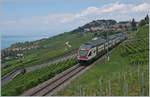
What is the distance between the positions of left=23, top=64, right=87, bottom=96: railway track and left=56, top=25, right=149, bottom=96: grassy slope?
784 millimetres

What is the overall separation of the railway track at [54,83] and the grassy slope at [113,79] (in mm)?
784

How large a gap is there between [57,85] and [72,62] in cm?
904

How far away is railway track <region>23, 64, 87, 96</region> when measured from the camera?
56.8 ft

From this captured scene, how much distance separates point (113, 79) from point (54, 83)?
3.56 m

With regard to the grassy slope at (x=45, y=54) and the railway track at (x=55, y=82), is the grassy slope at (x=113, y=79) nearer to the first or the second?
the railway track at (x=55, y=82)

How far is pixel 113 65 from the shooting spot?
1019 inches

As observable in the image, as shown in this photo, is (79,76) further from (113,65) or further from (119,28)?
(119,28)

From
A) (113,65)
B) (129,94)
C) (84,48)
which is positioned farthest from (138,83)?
(84,48)

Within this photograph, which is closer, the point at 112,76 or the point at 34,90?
the point at 34,90

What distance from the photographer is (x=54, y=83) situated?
1991 centimetres

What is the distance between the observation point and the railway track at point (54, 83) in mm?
17312

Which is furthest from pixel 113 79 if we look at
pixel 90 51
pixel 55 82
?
pixel 90 51

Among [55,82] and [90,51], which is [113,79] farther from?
[90,51]

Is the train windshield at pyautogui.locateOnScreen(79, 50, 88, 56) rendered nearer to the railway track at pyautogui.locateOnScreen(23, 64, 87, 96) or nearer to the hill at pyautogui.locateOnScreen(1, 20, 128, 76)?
the railway track at pyautogui.locateOnScreen(23, 64, 87, 96)
